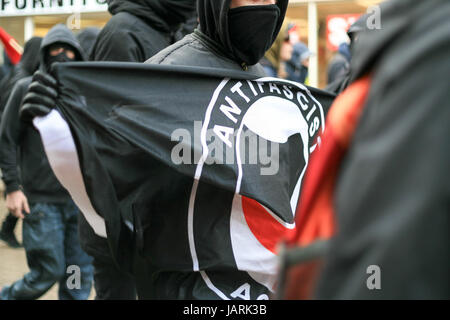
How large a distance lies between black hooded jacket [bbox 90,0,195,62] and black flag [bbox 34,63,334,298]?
106cm

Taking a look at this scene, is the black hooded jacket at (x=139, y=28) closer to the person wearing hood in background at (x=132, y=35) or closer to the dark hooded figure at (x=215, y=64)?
the person wearing hood in background at (x=132, y=35)

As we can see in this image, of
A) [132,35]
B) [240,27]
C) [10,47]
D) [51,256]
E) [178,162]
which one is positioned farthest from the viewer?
[10,47]

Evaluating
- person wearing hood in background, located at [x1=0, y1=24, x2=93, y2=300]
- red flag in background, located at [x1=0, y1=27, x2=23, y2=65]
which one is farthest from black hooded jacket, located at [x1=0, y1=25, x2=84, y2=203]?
red flag in background, located at [x1=0, y1=27, x2=23, y2=65]

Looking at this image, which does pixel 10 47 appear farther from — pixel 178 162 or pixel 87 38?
pixel 178 162

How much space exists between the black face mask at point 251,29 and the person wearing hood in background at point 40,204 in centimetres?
242

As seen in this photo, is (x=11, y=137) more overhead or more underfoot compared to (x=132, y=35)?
more underfoot

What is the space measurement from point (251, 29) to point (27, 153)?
9.32 feet

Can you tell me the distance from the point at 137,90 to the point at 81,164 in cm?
37

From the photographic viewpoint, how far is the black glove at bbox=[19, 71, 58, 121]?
299 centimetres

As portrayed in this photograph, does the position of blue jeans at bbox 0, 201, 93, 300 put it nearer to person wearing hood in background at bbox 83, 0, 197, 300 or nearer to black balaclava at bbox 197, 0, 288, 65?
person wearing hood in background at bbox 83, 0, 197, 300

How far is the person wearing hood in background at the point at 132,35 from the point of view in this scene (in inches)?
156

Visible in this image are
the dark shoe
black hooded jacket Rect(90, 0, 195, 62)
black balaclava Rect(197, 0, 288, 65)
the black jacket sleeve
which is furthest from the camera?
the dark shoe

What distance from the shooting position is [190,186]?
3.07 meters

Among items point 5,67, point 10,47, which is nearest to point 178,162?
point 10,47
